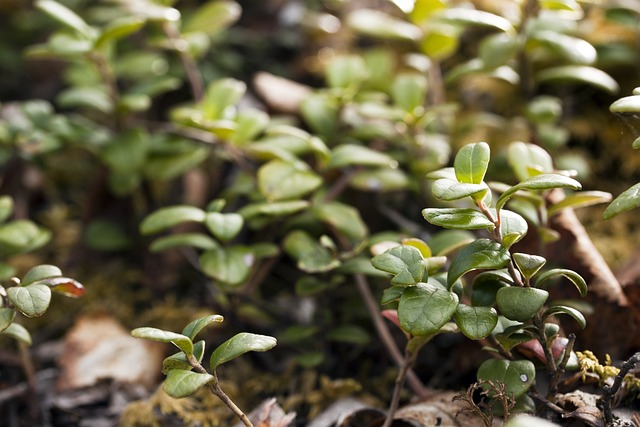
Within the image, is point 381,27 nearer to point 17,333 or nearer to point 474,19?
point 474,19

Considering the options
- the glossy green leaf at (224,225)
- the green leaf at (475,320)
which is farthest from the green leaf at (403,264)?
the glossy green leaf at (224,225)

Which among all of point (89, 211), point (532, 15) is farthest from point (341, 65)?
point (89, 211)

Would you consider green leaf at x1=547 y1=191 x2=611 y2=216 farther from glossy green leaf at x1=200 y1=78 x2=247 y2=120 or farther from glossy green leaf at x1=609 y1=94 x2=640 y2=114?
glossy green leaf at x1=200 y1=78 x2=247 y2=120

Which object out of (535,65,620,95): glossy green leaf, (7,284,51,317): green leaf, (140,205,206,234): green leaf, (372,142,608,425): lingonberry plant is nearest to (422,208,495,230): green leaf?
(372,142,608,425): lingonberry plant

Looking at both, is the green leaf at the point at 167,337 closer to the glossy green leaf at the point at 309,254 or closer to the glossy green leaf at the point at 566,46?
the glossy green leaf at the point at 309,254

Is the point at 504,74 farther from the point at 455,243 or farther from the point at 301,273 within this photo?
the point at 301,273

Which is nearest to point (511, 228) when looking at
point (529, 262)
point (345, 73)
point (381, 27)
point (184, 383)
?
point (529, 262)
